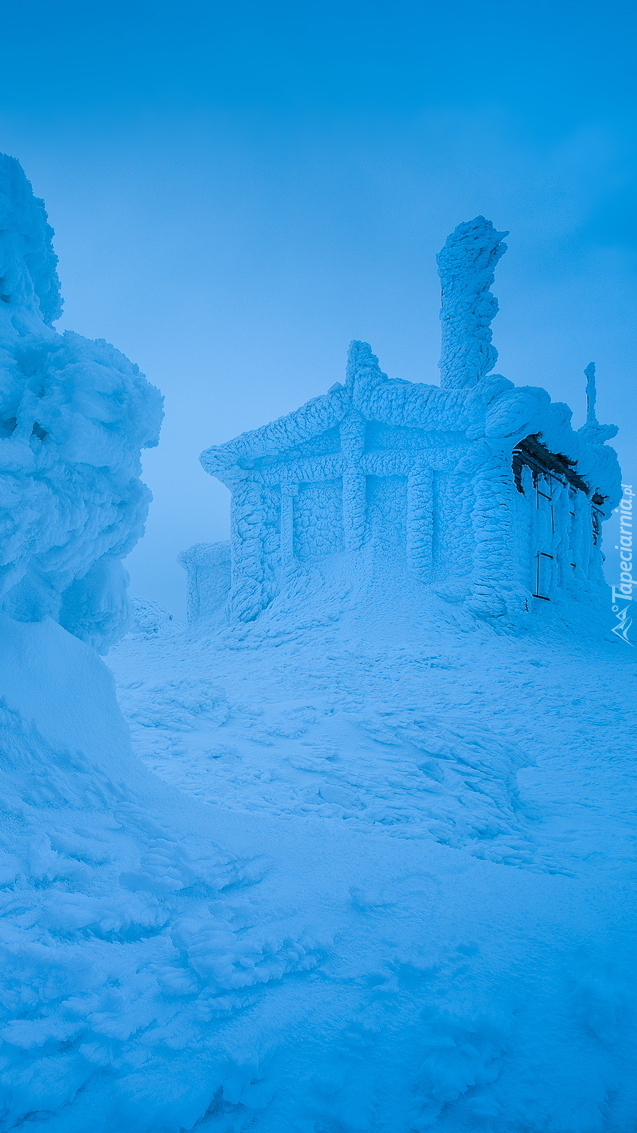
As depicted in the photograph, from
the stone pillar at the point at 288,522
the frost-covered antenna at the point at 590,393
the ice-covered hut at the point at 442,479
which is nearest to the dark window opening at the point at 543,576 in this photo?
the ice-covered hut at the point at 442,479

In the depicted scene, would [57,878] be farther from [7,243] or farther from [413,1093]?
[7,243]

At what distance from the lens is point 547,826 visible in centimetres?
298

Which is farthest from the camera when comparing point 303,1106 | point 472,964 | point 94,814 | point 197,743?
point 197,743

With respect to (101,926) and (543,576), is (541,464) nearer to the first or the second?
(543,576)

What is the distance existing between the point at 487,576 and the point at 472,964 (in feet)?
24.4

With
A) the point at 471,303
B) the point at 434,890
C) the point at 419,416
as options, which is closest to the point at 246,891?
the point at 434,890

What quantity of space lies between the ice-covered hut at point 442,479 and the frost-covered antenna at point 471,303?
24mm

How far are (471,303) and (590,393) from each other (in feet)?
16.9

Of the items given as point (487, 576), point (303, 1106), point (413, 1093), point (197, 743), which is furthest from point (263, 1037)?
point (487, 576)

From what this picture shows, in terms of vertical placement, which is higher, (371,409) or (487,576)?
(371,409)

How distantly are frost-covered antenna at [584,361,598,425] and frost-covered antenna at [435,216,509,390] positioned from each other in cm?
452

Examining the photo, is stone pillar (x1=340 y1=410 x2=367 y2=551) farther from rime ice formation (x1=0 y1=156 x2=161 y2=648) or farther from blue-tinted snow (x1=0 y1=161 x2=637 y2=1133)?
rime ice formation (x1=0 y1=156 x2=161 y2=648)

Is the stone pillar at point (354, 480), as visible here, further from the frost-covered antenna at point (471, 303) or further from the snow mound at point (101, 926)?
the snow mound at point (101, 926)

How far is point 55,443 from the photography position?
2.14m
